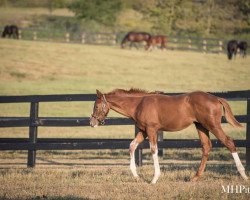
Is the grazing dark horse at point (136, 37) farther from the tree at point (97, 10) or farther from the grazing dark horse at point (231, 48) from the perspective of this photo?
the tree at point (97, 10)

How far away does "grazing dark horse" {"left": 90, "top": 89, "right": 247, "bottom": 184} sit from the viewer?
11.4 m

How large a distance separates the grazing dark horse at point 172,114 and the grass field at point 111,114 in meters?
0.64

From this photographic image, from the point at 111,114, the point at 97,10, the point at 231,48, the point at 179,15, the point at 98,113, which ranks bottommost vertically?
the point at 111,114

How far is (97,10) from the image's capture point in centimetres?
7175

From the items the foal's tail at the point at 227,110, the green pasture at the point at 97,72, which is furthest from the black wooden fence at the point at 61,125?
the green pasture at the point at 97,72

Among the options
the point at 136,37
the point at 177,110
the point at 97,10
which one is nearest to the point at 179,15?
the point at 136,37

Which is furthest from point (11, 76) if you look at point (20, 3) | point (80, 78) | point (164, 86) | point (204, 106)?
point (20, 3)

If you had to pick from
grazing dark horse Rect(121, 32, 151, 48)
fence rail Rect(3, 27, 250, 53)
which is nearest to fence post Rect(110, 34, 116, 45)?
fence rail Rect(3, 27, 250, 53)

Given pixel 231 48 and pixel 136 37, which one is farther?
pixel 136 37

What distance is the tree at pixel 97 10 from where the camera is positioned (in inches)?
2817

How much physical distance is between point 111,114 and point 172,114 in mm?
17913

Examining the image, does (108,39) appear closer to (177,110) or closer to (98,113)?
(98,113)

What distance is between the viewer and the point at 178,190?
400 inches

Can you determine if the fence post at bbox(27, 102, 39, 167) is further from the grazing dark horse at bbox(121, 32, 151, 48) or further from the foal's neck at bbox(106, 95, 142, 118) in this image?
the grazing dark horse at bbox(121, 32, 151, 48)
